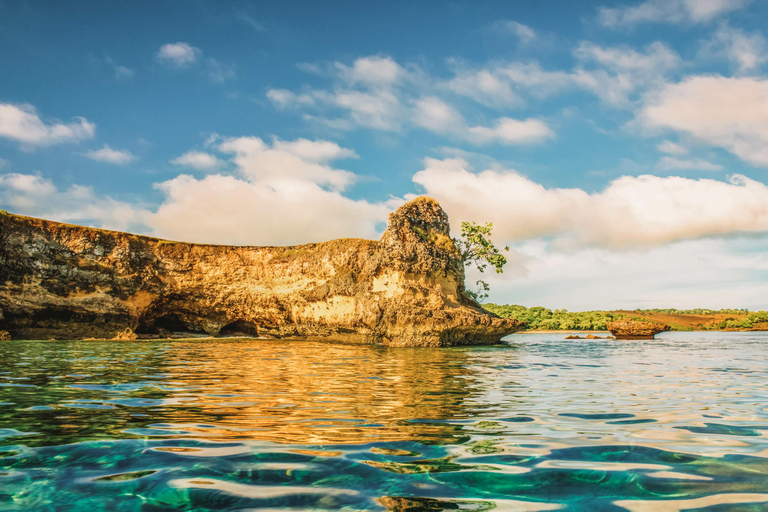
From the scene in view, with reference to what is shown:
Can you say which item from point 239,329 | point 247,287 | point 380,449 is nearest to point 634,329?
point 247,287

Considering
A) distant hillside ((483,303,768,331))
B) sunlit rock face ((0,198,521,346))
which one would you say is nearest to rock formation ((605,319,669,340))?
sunlit rock face ((0,198,521,346))

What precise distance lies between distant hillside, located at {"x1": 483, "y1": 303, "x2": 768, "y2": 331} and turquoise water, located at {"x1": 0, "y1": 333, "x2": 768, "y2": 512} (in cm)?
5701

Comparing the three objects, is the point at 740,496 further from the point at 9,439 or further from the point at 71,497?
the point at 9,439

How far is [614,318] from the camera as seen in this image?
65562mm

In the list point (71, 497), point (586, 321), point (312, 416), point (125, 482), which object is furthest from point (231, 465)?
point (586, 321)

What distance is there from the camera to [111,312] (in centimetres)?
3047

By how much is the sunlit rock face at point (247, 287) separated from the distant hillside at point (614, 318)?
Answer: 120 ft

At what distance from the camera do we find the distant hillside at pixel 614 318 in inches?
2379

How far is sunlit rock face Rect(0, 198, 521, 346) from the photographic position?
26000mm

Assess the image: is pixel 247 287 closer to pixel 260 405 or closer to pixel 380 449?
pixel 260 405

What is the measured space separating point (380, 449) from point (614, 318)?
7027 centimetres

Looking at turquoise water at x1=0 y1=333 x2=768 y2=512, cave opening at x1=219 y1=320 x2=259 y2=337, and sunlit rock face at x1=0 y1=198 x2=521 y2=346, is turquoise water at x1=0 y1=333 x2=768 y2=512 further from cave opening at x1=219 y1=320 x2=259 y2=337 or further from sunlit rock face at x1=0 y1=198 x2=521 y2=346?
cave opening at x1=219 y1=320 x2=259 y2=337

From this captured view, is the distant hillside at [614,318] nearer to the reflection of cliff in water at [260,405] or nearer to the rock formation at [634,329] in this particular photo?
the rock formation at [634,329]

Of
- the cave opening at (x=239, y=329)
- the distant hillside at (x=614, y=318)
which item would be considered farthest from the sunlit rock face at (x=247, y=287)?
the distant hillside at (x=614, y=318)
